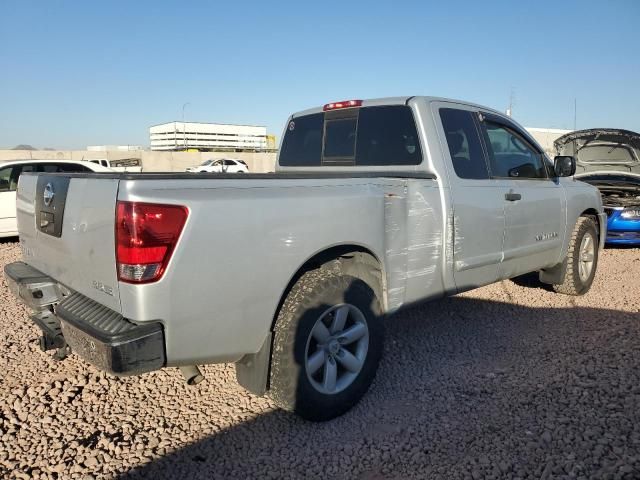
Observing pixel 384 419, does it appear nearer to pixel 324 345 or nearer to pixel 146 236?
pixel 324 345

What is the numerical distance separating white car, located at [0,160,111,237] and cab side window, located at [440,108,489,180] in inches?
267

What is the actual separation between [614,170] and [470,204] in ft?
25.3

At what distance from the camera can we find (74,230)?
2420 mm

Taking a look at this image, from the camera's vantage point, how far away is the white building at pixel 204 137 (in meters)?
57.0

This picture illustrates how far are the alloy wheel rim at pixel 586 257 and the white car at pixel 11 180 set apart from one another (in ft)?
24.9

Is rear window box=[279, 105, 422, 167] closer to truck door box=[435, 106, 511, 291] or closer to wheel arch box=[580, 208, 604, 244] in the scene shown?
truck door box=[435, 106, 511, 291]

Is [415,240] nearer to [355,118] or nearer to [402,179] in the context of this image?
[402,179]

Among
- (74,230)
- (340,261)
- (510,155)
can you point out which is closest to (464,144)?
(510,155)

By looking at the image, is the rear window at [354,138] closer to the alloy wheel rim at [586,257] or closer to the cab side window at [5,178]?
the alloy wheel rim at [586,257]

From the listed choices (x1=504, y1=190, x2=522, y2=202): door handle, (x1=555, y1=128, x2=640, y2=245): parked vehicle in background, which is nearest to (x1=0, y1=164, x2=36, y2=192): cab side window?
(x1=504, y1=190, x2=522, y2=202): door handle

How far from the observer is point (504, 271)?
13.6ft

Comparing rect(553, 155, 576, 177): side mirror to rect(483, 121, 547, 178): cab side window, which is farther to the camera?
rect(553, 155, 576, 177): side mirror

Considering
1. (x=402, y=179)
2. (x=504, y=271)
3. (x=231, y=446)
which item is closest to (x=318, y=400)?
(x=231, y=446)

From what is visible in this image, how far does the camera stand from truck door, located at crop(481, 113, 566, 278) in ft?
13.5
